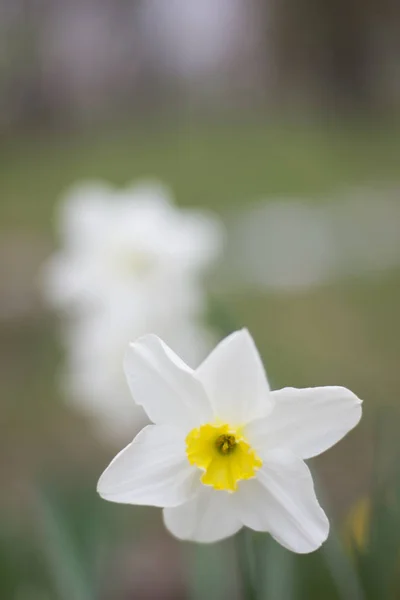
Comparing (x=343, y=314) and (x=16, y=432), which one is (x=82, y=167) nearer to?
(x=343, y=314)

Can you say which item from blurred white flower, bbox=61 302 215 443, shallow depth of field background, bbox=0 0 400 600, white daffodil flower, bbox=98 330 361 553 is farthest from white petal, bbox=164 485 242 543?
blurred white flower, bbox=61 302 215 443

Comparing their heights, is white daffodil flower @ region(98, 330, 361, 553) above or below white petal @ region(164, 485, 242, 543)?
above

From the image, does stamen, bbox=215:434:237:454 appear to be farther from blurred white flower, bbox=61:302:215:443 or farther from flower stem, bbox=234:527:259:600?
blurred white flower, bbox=61:302:215:443

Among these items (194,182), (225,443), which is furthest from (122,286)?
(194,182)

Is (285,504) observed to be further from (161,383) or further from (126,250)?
(126,250)

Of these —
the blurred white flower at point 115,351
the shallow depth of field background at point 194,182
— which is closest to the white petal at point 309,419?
the shallow depth of field background at point 194,182

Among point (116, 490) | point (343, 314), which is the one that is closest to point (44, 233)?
point (343, 314)

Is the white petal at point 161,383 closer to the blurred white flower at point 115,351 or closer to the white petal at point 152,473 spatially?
the white petal at point 152,473
